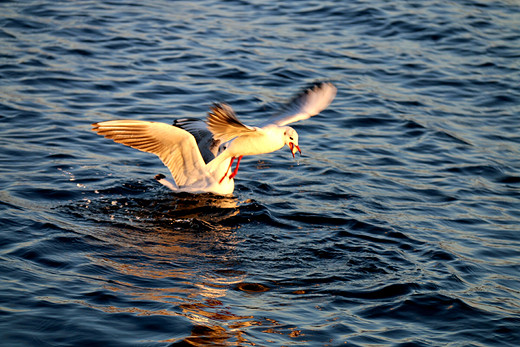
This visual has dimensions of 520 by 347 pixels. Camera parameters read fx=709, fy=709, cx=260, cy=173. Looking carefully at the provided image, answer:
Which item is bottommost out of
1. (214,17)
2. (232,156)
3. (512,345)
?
(512,345)

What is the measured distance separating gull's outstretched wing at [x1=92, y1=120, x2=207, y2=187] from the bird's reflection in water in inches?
12.3

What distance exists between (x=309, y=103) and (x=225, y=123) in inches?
67.9

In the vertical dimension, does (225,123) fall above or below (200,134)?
above

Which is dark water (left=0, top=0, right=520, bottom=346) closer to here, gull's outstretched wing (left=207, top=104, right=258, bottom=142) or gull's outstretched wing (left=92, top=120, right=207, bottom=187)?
gull's outstretched wing (left=92, top=120, right=207, bottom=187)

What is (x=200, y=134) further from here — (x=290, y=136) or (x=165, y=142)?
(x=290, y=136)

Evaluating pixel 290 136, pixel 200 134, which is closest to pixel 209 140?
pixel 200 134

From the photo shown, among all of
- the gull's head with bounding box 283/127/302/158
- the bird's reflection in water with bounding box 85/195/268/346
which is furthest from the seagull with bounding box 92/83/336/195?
the bird's reflection in water with bounding box 85/195/268/346

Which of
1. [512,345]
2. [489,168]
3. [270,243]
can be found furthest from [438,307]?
[489,168]

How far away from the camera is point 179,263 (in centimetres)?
631

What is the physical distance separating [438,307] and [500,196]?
302 cm

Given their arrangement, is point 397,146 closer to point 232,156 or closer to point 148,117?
point 232,156

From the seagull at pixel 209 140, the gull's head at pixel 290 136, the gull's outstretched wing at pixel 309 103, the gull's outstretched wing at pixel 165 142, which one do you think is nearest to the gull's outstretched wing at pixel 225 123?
the seagull at pixel 209 140

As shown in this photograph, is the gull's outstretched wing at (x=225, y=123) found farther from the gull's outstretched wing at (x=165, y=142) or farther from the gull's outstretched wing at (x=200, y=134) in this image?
the gull's outstretched wing at (x=200, y=134)

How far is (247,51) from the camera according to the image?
12945mm
